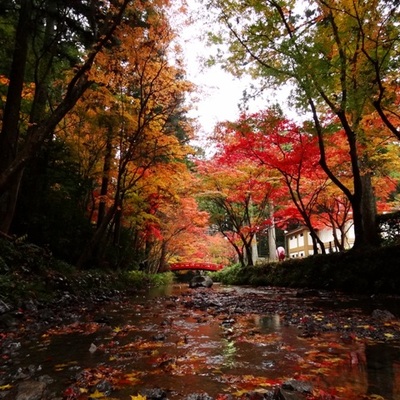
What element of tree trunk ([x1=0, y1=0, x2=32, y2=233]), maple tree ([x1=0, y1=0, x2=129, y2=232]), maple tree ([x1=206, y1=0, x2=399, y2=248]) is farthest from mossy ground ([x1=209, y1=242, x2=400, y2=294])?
tree trunk ([x1=0, y1=0, x2=32, y2=233])

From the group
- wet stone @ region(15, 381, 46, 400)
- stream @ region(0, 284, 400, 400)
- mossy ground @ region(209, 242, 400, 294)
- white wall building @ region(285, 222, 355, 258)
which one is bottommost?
stream @ region(0, 284, 400, 400)

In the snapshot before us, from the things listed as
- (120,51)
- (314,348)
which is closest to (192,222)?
(120,51)

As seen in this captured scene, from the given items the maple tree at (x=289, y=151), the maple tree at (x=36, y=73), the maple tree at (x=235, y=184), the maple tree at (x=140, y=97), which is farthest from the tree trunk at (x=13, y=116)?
the maple tree at (x=235, y=184)

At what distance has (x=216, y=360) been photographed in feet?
11.6

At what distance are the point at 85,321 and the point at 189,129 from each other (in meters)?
10.0

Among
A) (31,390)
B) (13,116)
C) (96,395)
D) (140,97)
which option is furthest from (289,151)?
(31,390)

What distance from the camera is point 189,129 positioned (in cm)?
1447

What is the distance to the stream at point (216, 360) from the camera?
266cm

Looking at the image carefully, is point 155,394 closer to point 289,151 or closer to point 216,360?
point 216,360

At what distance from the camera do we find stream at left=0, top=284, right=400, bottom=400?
2660 mm

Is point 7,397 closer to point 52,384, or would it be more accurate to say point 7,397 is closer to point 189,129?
point 52,384

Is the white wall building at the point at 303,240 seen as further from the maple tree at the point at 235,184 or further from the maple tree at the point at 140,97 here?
the maple tree at the point at 140,97

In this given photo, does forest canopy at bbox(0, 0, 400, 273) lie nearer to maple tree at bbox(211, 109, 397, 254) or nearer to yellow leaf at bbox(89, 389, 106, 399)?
maple tree at bbox(211, 109, 397, 254)

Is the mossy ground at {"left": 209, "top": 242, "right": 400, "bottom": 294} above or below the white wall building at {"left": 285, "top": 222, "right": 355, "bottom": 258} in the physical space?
below
